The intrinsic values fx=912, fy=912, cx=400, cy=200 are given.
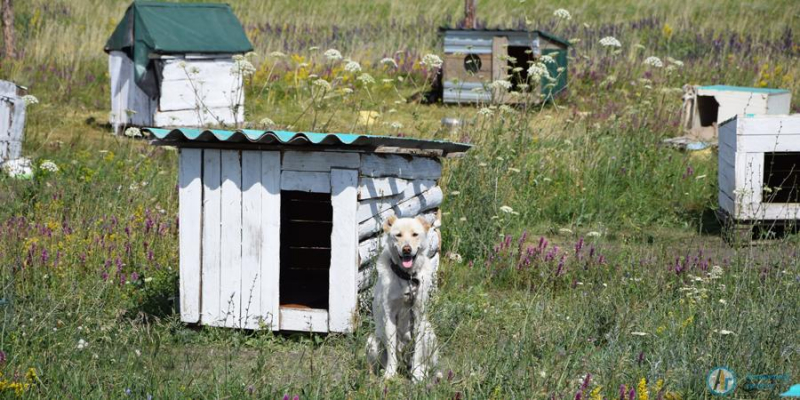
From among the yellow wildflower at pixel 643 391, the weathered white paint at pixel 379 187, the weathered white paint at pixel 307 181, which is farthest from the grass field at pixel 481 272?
the weathered white paint at pixel 307 181

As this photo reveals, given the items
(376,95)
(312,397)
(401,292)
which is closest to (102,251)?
(401,292)

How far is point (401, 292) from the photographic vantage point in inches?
215

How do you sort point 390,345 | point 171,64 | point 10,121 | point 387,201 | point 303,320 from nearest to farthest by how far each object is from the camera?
point 390,345
point 303,320
point 387,201
point 10,121
point 171,64

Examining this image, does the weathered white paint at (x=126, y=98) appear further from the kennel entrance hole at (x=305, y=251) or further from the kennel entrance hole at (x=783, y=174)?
the kennel entrance hole at (x=783, y=174)

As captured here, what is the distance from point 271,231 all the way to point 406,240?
47.6 inches

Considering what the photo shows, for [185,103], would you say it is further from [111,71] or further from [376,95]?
[376,95]

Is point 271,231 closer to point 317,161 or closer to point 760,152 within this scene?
point 317,161

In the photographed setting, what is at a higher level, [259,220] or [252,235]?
[259,220]

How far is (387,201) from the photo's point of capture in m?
6.71

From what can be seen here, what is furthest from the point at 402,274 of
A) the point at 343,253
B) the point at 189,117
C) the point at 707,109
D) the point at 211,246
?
the point at 707,109

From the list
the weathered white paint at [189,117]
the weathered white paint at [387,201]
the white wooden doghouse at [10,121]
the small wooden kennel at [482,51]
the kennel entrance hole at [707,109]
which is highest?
the small wooden kennel at [482,51]

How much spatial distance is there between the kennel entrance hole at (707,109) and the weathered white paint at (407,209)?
7.64 meters

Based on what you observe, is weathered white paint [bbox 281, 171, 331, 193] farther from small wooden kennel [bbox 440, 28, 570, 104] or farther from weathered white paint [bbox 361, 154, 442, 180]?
small wooden kennel [bbox 440, 28, 570, 104]

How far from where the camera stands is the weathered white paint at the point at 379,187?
6.23 metres
